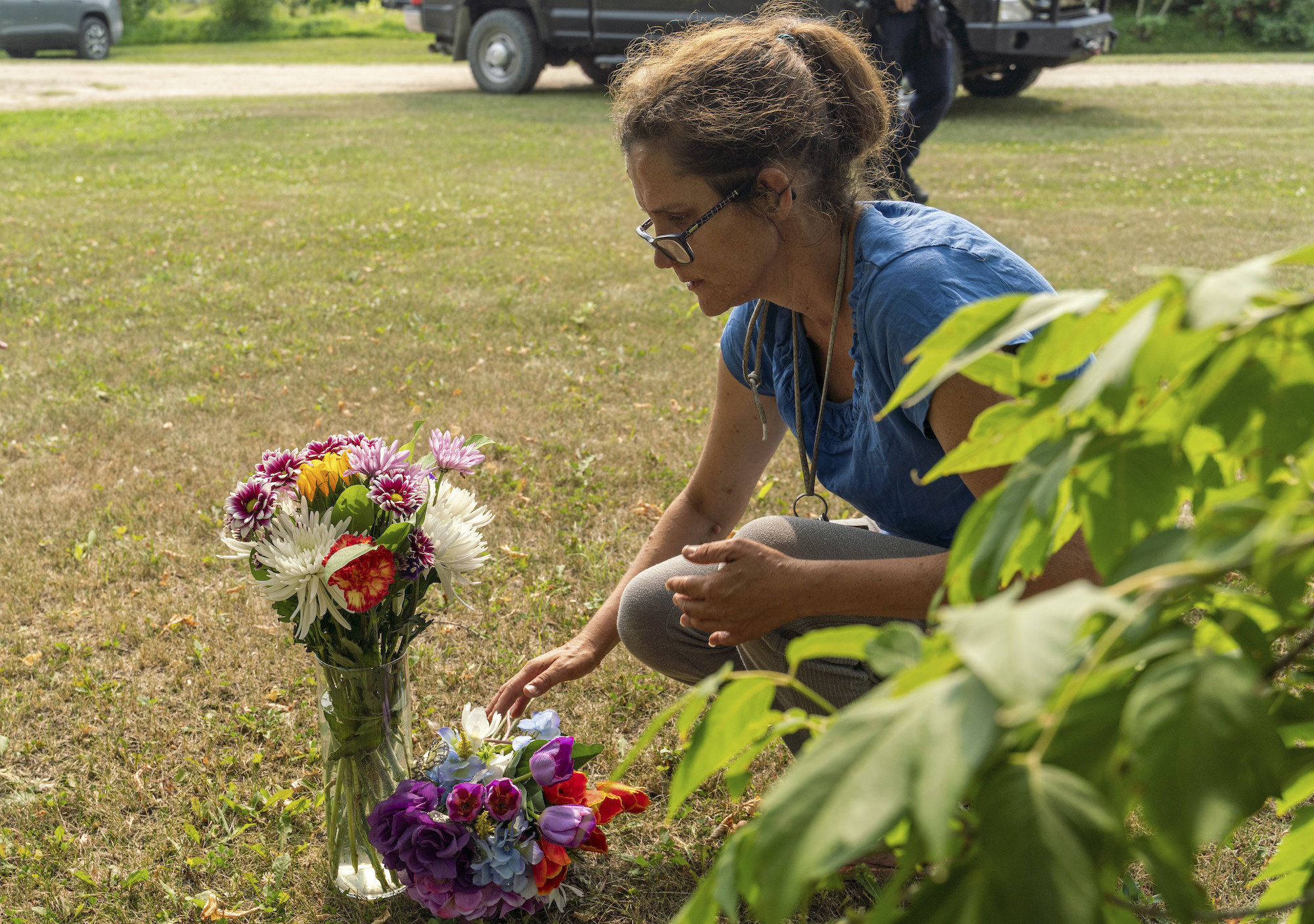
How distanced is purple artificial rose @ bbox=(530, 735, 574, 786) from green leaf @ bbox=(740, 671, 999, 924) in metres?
1.61

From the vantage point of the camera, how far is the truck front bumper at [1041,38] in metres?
11.7

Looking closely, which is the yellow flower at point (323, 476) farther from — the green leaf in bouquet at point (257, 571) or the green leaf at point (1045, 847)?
the green leaf at point (1045, 847)

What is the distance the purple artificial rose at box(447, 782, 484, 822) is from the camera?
1896 mm

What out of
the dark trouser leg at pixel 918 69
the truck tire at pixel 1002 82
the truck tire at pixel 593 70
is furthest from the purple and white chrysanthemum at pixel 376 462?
the truck tire at pixel 593 70

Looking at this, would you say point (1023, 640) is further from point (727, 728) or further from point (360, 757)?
point (360, 757)

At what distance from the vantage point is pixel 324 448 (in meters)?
1.87

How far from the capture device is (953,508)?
1.95 m

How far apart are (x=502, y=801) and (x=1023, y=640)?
65.6 inches

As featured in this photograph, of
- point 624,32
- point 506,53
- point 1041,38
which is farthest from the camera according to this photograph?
point 506,53

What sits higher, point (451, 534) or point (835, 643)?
point (835, 643)

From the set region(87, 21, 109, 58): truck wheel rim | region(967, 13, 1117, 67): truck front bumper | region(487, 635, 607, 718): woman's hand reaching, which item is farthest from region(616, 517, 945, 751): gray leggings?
region(87, 21, 109, 58): truck wheel rim

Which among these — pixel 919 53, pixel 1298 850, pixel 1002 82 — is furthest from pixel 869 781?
pixel 1002 82

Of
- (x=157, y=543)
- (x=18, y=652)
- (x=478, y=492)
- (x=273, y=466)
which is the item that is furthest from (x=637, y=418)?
(x=273, y=466)

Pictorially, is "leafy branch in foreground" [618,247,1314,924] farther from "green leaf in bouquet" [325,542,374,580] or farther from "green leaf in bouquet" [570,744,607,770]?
"green leaf in bouquet" [570,744,607,770]
